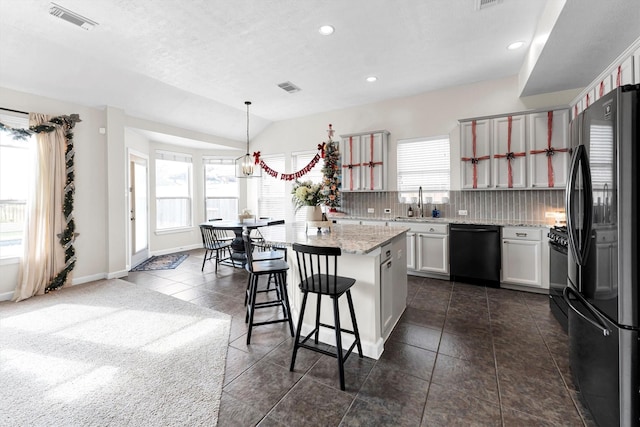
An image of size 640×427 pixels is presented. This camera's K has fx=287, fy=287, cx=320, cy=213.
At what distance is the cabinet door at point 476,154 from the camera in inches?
170

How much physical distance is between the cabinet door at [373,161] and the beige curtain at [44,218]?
473 centimetres

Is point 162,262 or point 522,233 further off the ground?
point 522,233

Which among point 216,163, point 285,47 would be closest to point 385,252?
point 285,47

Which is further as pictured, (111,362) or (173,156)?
(173,156)

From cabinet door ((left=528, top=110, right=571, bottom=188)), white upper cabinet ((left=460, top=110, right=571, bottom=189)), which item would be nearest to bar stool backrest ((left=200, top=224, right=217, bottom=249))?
white upper cabinet ((left=460, top=110, right=571, bottom=189))

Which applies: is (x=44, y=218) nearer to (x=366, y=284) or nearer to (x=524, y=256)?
(x=366, y=284)

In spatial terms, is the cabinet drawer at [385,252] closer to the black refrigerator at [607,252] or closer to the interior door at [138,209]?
the black refrigerator at [607,252]

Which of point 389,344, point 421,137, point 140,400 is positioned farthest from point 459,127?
point 140,400

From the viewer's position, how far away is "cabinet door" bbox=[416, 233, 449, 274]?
14.3 feet

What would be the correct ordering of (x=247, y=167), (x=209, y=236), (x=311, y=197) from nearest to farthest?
(x=311, y=197), (x=209, y=236), (x=247, y=167)

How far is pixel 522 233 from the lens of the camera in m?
3.85

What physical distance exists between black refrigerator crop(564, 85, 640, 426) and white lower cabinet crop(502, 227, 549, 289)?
235 centimetres

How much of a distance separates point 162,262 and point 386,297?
16.6 feet

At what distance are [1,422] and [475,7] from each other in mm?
4822
